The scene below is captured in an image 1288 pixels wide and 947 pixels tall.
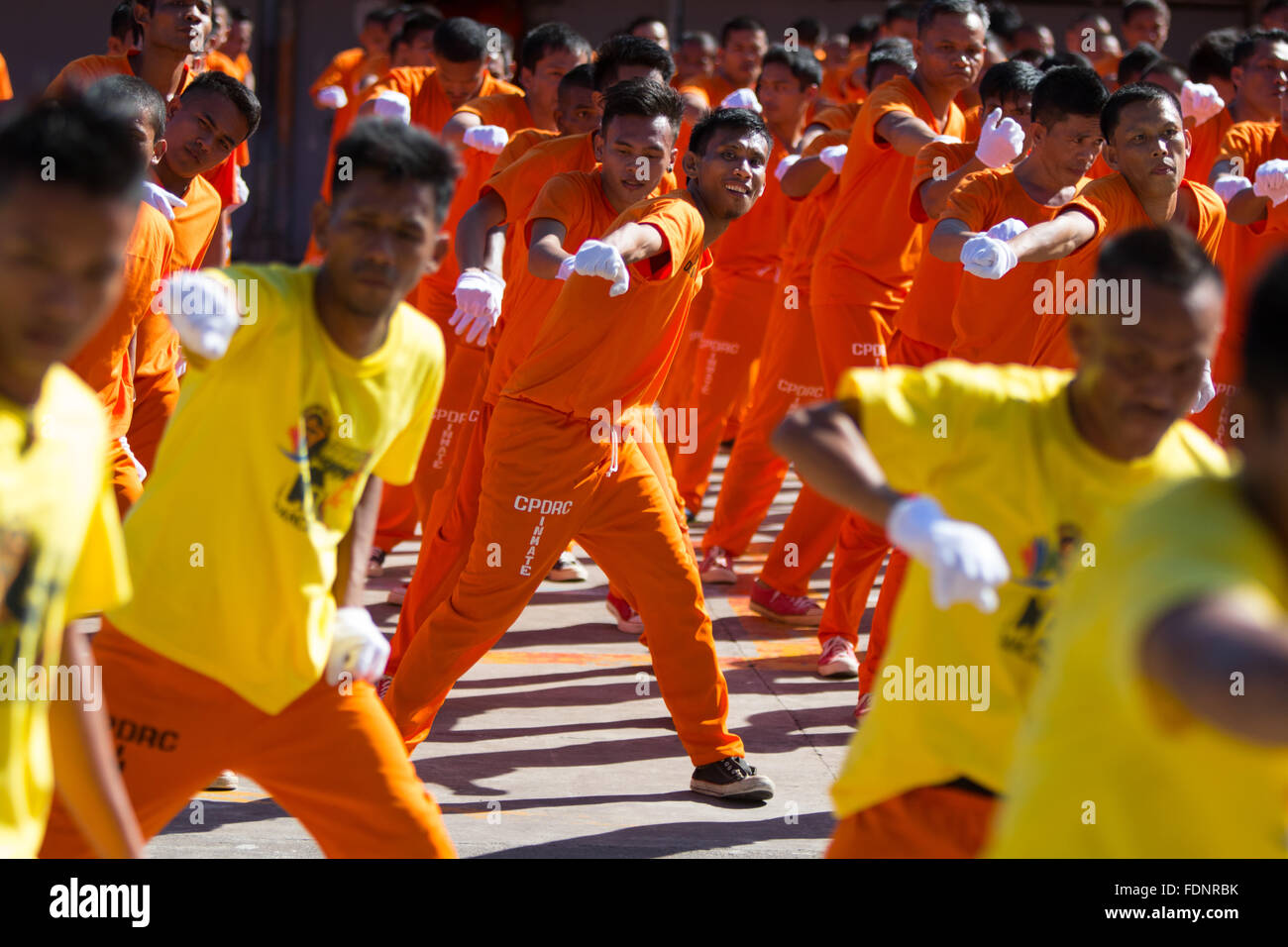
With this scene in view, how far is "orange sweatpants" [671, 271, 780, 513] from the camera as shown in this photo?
24.7 feet

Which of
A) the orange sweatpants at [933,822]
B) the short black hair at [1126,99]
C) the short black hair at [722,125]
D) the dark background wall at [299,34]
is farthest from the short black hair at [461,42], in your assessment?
the dark background wall at [299,34]

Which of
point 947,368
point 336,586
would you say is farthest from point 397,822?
point 947,368

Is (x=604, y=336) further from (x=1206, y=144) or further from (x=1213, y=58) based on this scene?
(x=1213, y=58)

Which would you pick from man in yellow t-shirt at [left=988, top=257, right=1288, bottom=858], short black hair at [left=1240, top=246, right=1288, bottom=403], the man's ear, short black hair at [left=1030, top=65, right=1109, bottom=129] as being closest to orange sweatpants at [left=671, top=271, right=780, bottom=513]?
short black hair at [left=1030, top=65, right=1109, bottom=129]

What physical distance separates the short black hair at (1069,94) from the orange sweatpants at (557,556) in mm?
1838

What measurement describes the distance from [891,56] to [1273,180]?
2799mm

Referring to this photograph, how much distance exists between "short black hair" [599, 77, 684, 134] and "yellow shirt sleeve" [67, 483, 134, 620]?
8.58ft

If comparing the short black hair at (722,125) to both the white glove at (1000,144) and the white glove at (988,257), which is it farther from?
the white glove at (1000,144)

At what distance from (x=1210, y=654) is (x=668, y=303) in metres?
3.00

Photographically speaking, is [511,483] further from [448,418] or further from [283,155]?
[283,155]

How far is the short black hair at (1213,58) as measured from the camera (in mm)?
8219

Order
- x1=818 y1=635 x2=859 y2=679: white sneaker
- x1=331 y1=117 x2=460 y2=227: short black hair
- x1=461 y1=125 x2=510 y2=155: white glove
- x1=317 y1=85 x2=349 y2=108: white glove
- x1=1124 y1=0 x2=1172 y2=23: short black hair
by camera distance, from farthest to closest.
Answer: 1. x1=1124 y1=0 x2=1172 y2=23: short black hair
2. x1=317 y1=85 x2=349 y2=108: white glove
3. x1=461 y1=125 x2=510 y2=155: white glove
4. x1=818 y1=635 x2=859 y2=679: white sneaker
5. x1=331 y1=117 x2=460 y2=227: short black hair

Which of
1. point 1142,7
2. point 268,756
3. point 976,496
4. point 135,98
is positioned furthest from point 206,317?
point 1142,7

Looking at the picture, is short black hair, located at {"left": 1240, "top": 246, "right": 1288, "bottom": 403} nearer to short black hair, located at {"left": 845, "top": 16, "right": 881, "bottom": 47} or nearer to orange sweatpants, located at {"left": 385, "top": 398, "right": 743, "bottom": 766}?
orange sweatpants, located at {"left": 385, "top": 398, "right": 743, "bottom": 766}
